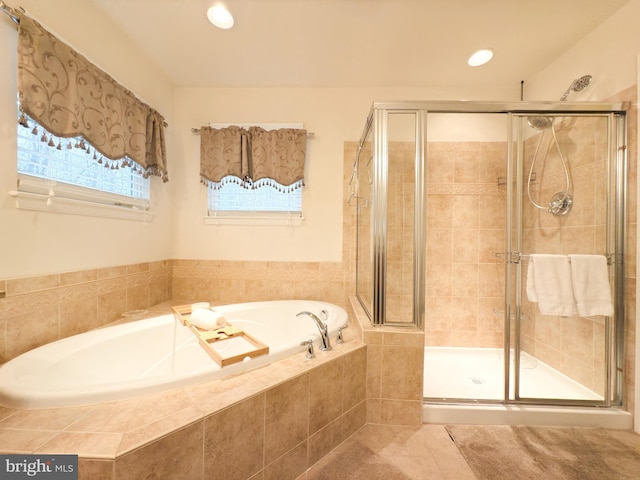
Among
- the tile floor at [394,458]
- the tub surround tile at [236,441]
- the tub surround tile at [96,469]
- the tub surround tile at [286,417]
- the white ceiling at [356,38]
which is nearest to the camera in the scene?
the tub surround tile at [96,469]

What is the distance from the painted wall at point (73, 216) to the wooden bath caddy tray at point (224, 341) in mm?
645

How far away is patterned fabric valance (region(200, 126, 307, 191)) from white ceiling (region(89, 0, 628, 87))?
461 mm

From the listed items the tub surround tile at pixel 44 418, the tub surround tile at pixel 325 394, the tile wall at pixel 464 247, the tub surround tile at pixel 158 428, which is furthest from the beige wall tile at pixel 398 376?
the tub surround tile at pixel 44 418

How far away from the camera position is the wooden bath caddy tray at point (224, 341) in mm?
1010

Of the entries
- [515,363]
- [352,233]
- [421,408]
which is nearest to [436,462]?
[421,408]

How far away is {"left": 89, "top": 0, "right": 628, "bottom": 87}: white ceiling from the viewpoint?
1415 mm

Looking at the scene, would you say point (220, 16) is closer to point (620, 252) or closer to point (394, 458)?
point (394, 458)

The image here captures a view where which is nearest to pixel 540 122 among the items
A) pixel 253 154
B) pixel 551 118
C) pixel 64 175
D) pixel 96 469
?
pixel 551 118

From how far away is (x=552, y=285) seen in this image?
140 cm

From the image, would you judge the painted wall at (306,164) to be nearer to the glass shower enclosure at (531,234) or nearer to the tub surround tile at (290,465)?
the glass shower enclosure at (531,234)

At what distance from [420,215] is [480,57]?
4.60 feet

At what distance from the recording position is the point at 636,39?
1.33m

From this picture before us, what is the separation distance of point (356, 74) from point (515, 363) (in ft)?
7.79

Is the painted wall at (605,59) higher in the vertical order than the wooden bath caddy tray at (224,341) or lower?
higher
